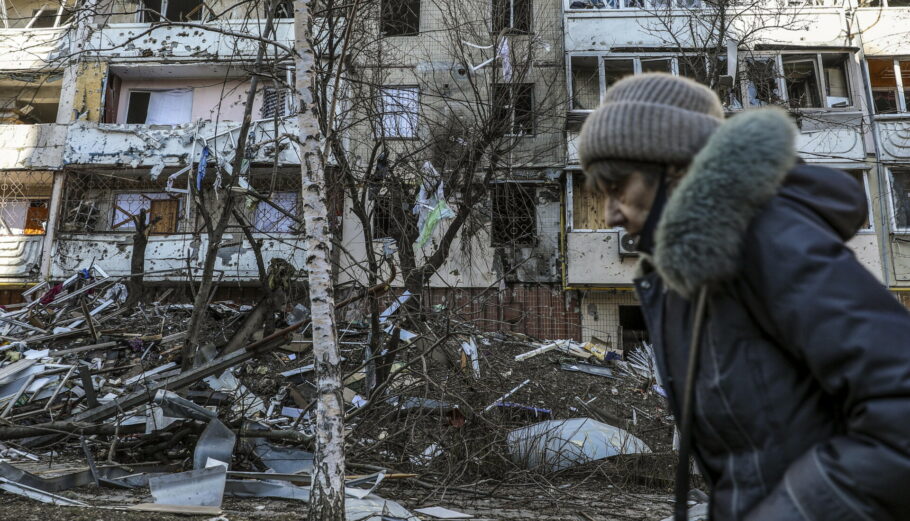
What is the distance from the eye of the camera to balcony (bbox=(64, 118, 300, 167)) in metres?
17.6

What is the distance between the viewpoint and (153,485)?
186 inches

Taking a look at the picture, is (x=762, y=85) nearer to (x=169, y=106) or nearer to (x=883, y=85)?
(x=883, y=85)

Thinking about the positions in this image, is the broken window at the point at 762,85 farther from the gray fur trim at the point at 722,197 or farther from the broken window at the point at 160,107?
the broken window at the point at 160,107

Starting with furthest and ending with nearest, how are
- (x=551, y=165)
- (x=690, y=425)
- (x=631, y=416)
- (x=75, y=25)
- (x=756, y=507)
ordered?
(x=551, y=165) → (x=631, y=416) → (x=75, y=25) → (x=690, y=425) → (x=756, y=507)

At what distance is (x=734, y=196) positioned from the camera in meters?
1.06

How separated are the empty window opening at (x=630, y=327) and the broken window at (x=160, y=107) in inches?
607

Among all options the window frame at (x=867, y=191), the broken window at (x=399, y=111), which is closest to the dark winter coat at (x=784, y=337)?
the broken window at (x=399, y=111)

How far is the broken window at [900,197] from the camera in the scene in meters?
17.5

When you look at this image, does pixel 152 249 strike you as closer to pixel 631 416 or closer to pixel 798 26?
pixel 631 416

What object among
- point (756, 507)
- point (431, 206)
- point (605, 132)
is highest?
point (431, 206)

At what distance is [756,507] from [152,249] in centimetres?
1890

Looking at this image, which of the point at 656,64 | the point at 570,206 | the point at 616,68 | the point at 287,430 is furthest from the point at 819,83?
the point at 287,430

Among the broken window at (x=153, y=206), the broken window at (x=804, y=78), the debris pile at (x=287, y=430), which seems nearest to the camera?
the debris pile at (x=287, y=430)

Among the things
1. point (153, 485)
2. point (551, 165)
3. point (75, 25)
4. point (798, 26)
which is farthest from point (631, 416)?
point (798, 26)
